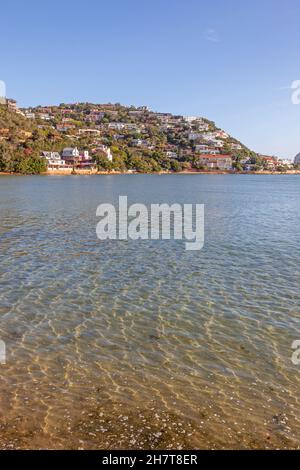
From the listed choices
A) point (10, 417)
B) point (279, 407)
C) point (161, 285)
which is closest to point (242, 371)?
point (279, 407)

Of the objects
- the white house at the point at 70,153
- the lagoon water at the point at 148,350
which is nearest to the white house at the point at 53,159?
the white house at the point at 70,153

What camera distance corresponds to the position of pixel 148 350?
10250mm

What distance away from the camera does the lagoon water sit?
277 inches

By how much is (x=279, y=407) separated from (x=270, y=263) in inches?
485

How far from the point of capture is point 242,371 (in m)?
9.27

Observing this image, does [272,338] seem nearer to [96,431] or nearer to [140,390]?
[140,390]
